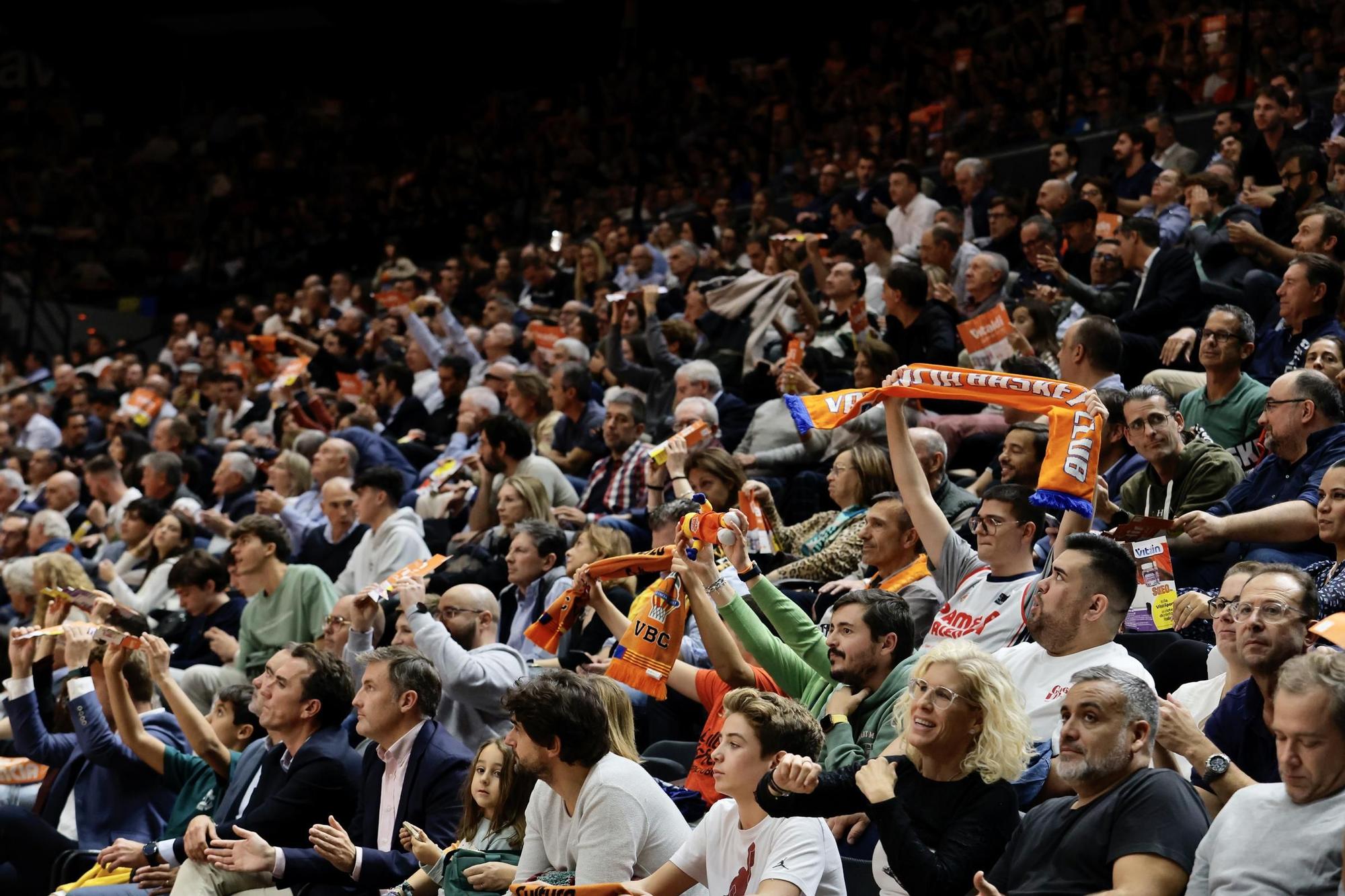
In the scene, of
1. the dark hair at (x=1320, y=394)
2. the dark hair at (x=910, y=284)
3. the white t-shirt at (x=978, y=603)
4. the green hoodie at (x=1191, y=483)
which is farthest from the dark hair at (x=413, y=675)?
the dark hair at (x=910, y=284)

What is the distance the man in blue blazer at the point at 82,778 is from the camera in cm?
593

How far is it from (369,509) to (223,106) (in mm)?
15660

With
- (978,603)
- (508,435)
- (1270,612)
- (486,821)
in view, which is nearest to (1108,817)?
(1270,612)

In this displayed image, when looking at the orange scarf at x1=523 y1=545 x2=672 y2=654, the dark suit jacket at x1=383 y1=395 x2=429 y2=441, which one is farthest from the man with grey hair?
the dark suit jacket at x1=383 y1=395 x2=429 y2=441

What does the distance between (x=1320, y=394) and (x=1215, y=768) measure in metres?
2.21

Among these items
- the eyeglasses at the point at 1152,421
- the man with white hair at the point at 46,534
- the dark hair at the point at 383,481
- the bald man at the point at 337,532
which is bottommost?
the man with white hair at the point at 46,534

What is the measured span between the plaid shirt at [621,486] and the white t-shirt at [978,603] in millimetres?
2789

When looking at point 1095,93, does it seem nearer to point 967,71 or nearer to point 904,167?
point 967,71

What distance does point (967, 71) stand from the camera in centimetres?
1378

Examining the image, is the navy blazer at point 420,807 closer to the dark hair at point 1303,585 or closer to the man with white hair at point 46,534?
the dark hair at point 1303,585

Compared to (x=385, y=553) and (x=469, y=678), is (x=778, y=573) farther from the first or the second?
(x=385, y=553)

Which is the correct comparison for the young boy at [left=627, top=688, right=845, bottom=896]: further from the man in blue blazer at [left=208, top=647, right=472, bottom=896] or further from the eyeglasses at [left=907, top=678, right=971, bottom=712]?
the man in blue blazer at [left=208, top=647, right=472, bottom=896]

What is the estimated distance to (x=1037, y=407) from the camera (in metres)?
4.92

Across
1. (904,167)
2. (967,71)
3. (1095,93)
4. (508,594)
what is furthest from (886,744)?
(967,71)
